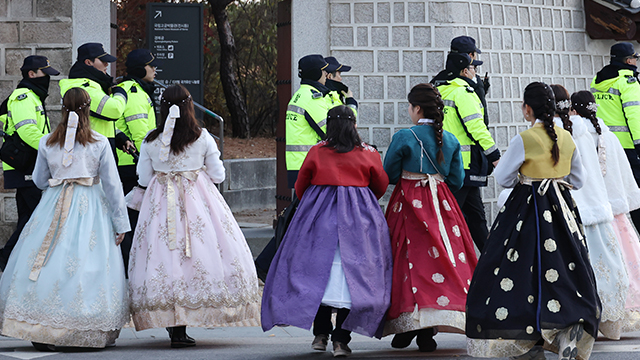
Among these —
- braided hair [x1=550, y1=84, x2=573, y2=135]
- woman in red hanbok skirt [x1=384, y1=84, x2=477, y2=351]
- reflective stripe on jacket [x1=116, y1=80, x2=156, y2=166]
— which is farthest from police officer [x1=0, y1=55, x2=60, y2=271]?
braided hair [x1=550, y1=84, x2=573, y2=135]

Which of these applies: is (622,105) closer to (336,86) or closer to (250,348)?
(336,86)

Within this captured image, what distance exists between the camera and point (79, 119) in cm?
571

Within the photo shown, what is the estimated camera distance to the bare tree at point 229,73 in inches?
693

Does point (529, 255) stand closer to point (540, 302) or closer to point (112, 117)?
point (540, 302)

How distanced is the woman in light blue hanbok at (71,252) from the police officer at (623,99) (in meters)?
5.27

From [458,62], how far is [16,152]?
12.8 ft

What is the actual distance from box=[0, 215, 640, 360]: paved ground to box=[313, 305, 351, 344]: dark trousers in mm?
152

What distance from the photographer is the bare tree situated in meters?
17.6

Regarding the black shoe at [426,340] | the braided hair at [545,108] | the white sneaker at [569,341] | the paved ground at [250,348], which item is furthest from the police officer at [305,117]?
the white sneaker at [569,341]

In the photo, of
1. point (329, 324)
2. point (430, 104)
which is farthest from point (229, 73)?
point (329, 324)

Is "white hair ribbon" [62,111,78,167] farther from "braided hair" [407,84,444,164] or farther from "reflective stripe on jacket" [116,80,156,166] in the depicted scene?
"braided hair" [407,84,444,164]

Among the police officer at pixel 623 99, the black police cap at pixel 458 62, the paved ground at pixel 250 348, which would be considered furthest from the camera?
the police officer at pixel 623 99

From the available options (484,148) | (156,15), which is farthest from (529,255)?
(156,15)

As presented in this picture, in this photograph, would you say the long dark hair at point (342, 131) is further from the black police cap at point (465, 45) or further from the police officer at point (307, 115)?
the black police cap at point (465, 45)
